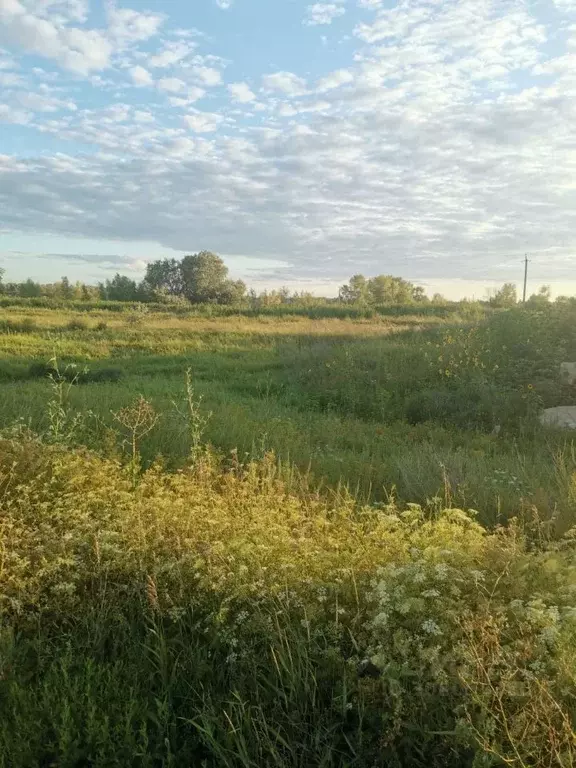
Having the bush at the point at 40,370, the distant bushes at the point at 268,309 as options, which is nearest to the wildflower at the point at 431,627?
the bush at the point at 40,370

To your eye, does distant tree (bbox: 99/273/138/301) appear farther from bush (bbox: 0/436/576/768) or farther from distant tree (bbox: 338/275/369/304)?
bush (bbox: 0/436/576/768)

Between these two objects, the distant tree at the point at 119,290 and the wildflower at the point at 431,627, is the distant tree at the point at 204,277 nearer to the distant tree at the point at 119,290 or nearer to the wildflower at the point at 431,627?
the distant tree at the point at 119,290

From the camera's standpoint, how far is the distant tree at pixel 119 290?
65.4 metres

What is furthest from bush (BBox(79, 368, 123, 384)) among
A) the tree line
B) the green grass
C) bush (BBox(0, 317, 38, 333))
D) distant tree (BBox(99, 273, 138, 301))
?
distant tree (BBox(99, 273, 138, 301))

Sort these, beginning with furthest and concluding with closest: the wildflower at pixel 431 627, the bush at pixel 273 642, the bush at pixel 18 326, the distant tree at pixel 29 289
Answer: the distant tree at pixel 29 289 < the bush at pixel 18 326 < the wildflower at pixel 431 627 < the bush at pixel 273 642

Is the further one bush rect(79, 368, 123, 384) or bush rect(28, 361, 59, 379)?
bush rect(28, 361, 59, 379)

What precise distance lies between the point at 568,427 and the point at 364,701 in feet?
24.9

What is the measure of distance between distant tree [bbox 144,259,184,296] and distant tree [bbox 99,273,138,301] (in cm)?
244

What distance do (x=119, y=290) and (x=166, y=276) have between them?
7.41 m

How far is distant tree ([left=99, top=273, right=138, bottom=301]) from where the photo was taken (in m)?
65.4

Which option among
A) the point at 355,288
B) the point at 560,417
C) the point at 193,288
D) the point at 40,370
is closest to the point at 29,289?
the point at 193,288

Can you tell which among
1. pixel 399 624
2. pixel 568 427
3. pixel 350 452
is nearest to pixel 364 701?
pixel 399 624

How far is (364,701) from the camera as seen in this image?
7.98 ft

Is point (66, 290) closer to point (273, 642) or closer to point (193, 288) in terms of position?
point (193, 288)
